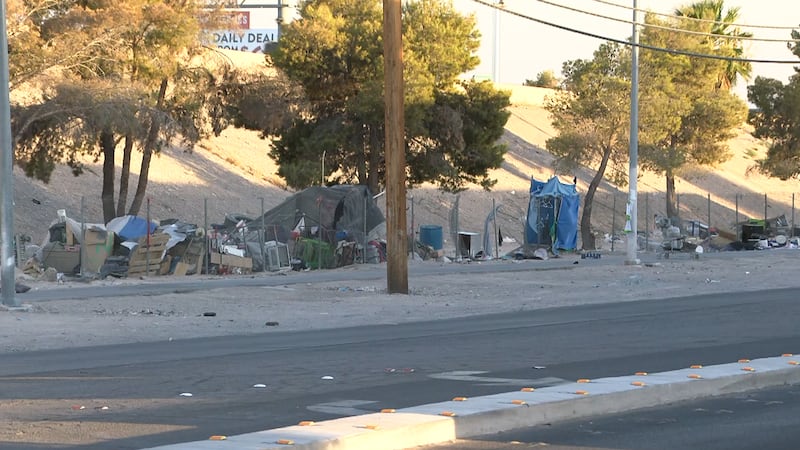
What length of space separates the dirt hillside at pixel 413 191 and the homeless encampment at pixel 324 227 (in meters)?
2.23

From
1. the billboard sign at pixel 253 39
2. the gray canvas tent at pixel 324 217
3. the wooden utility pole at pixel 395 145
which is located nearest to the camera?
the wooden utility pole at pixel 395 145

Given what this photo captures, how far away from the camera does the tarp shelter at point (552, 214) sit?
4378cm

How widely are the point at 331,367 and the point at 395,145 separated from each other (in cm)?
1325

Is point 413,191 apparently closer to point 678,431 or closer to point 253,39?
point 253,39

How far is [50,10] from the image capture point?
36.0m

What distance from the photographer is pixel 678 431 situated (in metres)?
10.4

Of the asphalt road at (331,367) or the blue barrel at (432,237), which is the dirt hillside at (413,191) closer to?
the blue barrel at (432,237)

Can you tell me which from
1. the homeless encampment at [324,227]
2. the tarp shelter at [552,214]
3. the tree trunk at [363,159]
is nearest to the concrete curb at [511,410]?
the homeless encampment at [324,227]

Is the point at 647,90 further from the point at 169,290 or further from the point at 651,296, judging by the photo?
the point at 169,290

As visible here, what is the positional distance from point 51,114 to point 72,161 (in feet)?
18.4

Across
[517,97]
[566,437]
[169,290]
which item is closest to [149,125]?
[169,290]

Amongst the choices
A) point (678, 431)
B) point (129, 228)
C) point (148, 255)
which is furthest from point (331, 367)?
point (129, 228)

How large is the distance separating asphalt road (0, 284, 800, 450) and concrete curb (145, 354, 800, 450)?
702 mm

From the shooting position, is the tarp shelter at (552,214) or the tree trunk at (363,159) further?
the tree trunk at (363,159)
